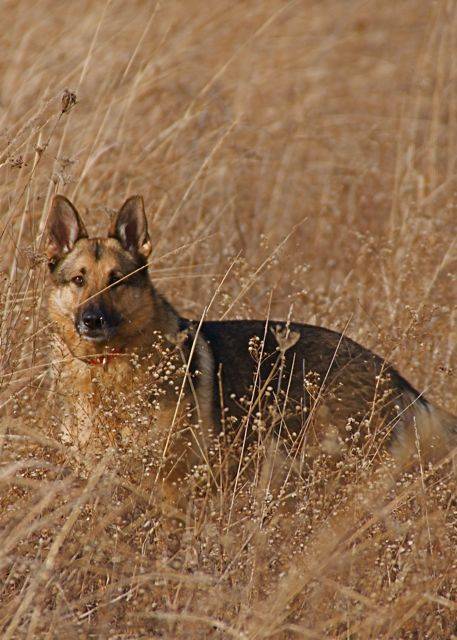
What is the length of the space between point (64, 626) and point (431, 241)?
404 centimetres

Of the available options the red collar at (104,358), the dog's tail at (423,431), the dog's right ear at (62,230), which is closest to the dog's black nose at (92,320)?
the red collar at (104,358)

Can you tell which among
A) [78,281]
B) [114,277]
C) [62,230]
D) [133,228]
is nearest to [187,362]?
[114,277]

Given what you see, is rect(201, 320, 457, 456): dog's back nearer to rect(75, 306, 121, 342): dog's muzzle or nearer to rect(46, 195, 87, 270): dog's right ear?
rect(75, 306, 121, 342): dog's muzzle

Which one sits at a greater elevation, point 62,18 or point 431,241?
point 62,18

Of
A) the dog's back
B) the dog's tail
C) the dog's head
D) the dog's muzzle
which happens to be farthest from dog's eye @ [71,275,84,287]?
the dog's tail

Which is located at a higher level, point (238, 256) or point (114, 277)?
point (114, 277)

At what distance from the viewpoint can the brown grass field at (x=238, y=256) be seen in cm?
329

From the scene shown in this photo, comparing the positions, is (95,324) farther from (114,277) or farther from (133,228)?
(133,228)

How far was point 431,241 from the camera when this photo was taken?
6344 mm

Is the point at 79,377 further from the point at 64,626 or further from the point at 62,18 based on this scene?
the point at 62,18

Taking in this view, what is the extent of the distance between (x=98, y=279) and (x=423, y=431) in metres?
1.80

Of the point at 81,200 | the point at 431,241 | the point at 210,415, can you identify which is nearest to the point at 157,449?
the point at 210,415

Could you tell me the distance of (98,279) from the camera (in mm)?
5062

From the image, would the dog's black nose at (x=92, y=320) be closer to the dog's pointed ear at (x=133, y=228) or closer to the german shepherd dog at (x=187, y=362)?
the german shepherd dog at (x=187, y=362)
